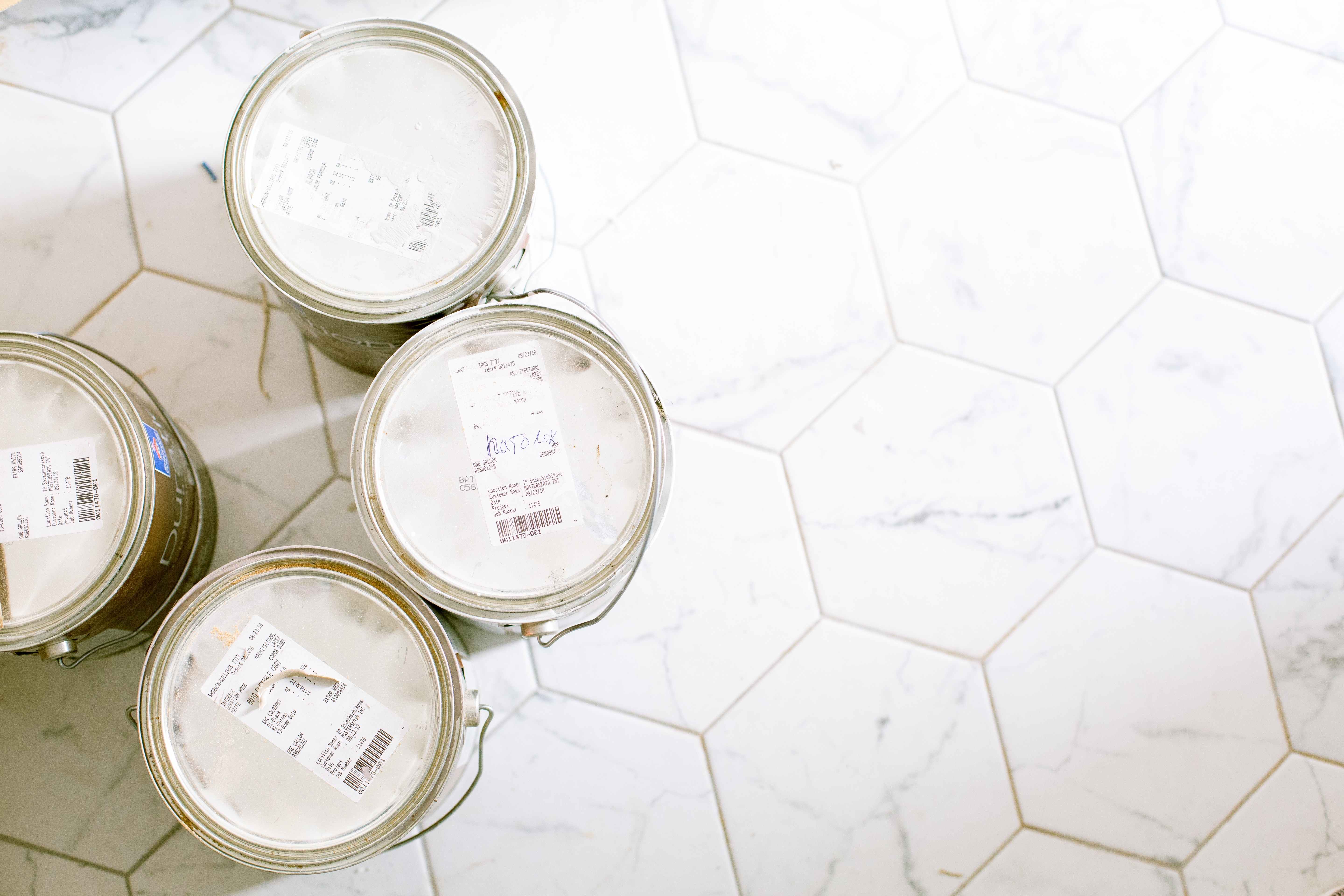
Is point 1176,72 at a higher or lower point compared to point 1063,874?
higher

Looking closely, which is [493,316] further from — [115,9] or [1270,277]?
[1270,277]

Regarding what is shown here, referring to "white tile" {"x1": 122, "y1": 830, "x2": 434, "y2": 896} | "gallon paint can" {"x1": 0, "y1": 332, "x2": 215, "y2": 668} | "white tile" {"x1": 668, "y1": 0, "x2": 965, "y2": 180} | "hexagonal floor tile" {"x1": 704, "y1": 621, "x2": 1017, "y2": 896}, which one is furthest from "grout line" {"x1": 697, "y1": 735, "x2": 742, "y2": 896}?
"white tile" {"x1": 668, "y1": 0, "x2": 965, "y2": 180}

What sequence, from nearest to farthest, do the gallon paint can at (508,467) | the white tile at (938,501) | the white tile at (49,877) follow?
the gallon paint can at (508,467), the white tile at (49,877), the white tile at (938,501)

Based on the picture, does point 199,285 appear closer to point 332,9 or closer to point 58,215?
point 58,215

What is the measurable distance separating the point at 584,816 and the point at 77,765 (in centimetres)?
61

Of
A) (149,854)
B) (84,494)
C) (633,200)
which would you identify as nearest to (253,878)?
(149,854)

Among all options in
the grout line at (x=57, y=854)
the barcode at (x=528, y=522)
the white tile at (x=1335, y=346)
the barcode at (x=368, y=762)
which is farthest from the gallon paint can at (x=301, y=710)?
the white tile at (x=1335, y=346)

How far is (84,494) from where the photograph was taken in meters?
0.77

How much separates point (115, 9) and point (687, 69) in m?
0.75

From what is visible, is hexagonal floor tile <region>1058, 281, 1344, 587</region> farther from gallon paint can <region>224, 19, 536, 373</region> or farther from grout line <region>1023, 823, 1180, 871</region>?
gallon paint can <region>224, 19, 536, 373</region>

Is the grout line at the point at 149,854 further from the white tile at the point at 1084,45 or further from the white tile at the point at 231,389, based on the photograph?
the white tile at the point at 1084,45

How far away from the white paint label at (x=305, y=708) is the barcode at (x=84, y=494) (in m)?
0.18

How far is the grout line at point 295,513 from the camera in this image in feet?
3.37

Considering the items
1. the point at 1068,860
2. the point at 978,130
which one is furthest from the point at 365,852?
the point at 978,130
